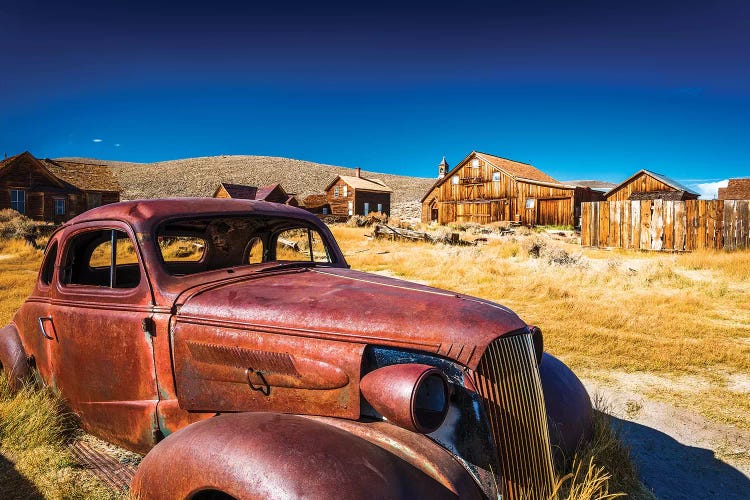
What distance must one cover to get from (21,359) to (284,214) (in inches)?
89.8

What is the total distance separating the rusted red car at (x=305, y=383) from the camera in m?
1.79

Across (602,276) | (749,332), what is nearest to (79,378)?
(749,332)

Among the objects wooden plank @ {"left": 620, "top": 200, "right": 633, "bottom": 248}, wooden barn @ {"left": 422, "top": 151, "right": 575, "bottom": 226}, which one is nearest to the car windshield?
wooden plank @ {"left": 620, "top": 200, "right": 633, "bottom": 248}

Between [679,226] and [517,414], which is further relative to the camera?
[679,226]

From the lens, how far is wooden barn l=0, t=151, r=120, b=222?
99.9ft

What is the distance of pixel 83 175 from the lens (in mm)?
34906

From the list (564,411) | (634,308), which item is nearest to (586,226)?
(634,308)

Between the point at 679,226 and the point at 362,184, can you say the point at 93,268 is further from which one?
the point at 362,184

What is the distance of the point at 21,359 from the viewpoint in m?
3.48

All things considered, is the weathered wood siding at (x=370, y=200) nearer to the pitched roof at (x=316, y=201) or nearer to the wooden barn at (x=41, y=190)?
the pitched roof at (x=316, y=201)

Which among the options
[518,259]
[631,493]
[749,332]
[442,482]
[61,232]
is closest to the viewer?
[442,482]

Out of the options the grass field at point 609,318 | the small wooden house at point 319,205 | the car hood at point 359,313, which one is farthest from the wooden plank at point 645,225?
the small wooden house at point 319,205

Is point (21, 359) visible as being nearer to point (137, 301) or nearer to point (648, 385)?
point (137, 301)

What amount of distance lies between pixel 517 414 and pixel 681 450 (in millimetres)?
2532
